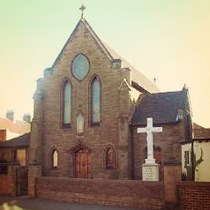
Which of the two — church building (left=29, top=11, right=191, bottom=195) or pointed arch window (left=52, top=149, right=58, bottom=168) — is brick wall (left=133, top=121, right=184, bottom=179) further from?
pointed arch window (left=52, top=149, right=58, bottom=168)

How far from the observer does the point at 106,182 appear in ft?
63.0

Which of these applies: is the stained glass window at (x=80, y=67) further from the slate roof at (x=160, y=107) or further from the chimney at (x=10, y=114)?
the chimney at (x=10, y=114)

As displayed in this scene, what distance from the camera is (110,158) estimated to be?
26.1m

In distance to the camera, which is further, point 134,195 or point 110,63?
point 110,63

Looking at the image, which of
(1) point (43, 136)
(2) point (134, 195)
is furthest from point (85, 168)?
(2) point (134, 195)

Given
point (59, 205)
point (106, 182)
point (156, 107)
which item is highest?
point (156, 107)

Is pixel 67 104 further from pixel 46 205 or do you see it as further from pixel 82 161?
pixel 46 205

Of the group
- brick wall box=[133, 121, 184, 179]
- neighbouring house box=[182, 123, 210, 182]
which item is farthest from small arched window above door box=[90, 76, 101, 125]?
neighbouring house box=[182, 123, 210, 182]

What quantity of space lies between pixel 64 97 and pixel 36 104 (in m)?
2.45

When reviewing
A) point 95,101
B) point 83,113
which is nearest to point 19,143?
point 83,113

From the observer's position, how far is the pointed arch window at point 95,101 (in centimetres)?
2728

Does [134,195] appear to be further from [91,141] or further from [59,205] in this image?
[91,141]

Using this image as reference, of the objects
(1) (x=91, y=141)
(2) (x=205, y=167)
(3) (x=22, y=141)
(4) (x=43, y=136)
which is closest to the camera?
(2) (x=205, y=167)

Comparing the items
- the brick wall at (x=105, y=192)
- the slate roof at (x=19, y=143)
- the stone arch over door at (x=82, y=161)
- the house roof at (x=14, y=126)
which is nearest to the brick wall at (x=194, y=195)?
the brick wall at (x=105, y=192)
